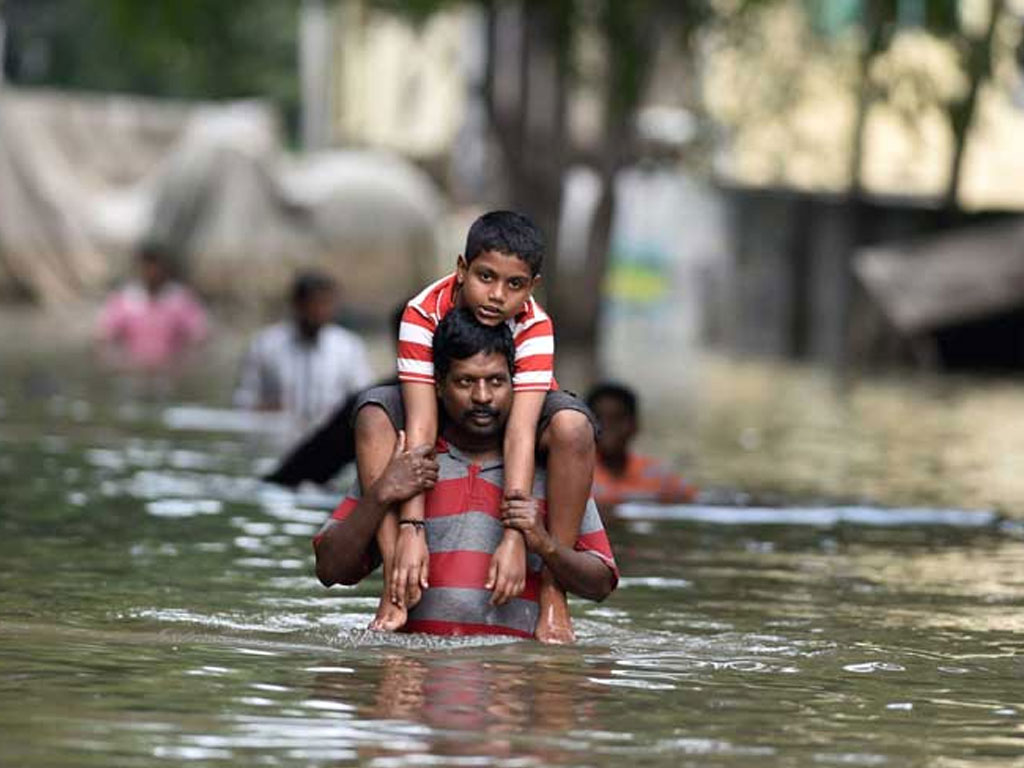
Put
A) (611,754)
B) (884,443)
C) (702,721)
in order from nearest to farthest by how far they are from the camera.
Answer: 1. (611,754)
2. (702,721)
3. (884,443)

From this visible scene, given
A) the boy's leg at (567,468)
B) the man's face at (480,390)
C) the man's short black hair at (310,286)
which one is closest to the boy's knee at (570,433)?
the boy's leg at (567,468)

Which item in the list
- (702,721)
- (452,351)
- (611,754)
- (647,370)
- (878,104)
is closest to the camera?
(611,754)

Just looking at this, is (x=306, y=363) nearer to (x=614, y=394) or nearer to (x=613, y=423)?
(x=613, y=423)

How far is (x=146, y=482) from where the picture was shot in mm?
14914

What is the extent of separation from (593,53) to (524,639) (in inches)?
1012

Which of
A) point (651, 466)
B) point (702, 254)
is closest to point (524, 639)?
point (651, 466)

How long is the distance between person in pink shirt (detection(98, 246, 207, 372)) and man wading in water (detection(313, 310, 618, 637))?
54.3 feet

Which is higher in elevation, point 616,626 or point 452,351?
point 452,351

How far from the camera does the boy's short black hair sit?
8.15 meters

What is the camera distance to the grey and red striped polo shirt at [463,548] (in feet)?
27.6

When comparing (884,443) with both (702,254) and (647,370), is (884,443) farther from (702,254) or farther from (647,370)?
(702,254)

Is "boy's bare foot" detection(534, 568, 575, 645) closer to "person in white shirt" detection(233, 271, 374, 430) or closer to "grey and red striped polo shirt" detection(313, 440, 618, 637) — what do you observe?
"grey and red striped polo shirt" detection(313, 440, 618, 637)

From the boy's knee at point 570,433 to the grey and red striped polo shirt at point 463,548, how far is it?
206 mm

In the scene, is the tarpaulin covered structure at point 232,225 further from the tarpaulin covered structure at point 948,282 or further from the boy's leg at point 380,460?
the boy's leg at point 380,460
